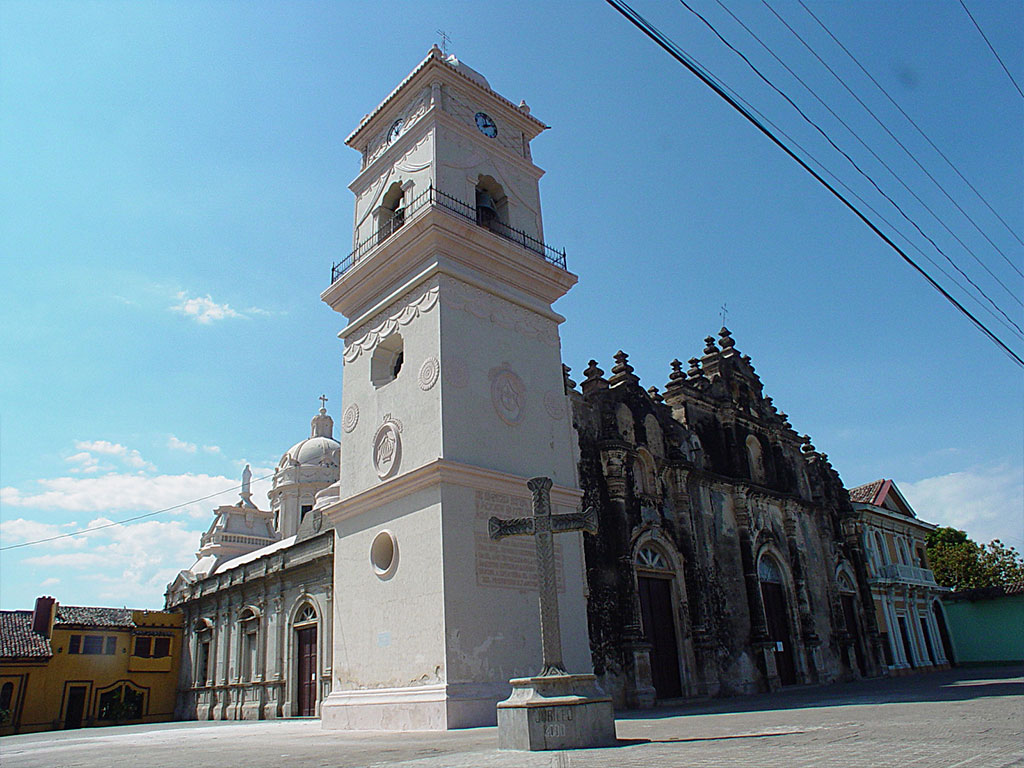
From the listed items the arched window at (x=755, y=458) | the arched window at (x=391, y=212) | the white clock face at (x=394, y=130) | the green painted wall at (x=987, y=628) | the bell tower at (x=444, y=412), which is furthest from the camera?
the green painted wall at (x=987, y=628)

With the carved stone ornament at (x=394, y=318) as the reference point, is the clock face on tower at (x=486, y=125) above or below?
above

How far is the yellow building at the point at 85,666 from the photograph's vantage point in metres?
28.2

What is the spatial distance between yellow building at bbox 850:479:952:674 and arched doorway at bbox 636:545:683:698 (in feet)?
48.8

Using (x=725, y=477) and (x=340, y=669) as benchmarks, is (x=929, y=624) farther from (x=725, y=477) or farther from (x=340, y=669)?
(x=340, y=669)

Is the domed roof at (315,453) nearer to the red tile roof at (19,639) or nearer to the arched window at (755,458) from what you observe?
the red tile roof at (19,639)

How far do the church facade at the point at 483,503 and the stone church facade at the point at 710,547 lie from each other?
0.08m

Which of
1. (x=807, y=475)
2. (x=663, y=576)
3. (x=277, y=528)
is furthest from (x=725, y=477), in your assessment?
(x=277, y=528)

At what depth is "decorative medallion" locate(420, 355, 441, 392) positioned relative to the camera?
14.8 m

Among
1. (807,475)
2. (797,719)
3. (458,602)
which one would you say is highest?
(807,475)

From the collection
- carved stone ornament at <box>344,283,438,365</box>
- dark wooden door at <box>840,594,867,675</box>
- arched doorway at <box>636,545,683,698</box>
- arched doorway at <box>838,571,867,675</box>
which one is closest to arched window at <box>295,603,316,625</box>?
carved stone ornament at <box>344,283,438,365</box>

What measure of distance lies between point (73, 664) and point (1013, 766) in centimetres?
3402

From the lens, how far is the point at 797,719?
1051 centimetres

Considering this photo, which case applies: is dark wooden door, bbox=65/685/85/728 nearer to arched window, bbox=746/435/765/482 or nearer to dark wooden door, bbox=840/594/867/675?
arched window, bbox=746/435/765/482

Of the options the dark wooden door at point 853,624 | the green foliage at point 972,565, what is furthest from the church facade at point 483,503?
the green foliage at point 972,565
